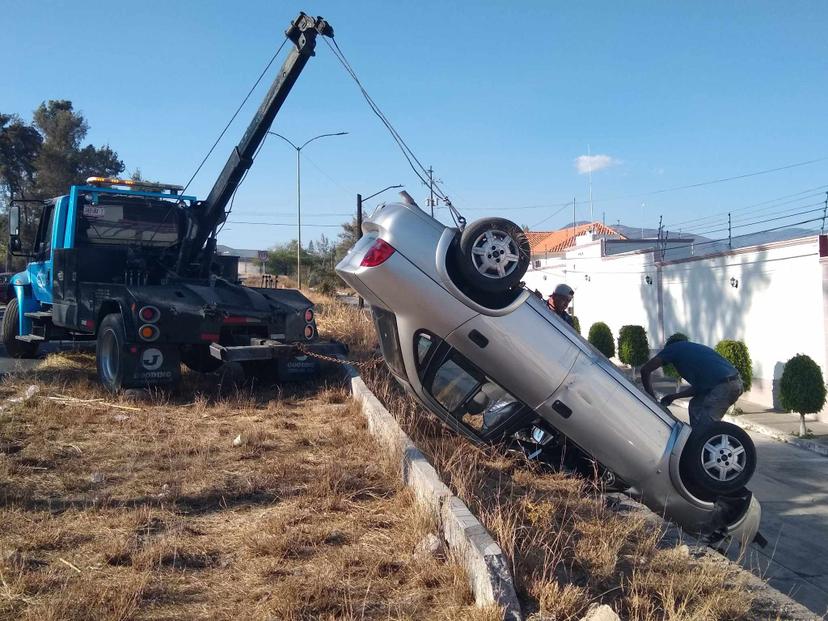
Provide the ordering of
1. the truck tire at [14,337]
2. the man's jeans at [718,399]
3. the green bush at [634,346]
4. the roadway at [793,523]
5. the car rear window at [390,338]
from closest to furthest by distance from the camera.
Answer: the car rear window at [390,338] → the roadway at [793,523] → the man's jeans at [718,399] → the truck tire at [14,337] → the green bush at [634,346]

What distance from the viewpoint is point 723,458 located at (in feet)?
18.2

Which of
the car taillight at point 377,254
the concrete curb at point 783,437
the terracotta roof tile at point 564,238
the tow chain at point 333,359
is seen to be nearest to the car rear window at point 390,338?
the car taillight at point 377,254

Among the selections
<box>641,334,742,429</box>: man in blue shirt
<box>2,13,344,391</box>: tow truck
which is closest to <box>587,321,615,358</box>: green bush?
<box>2,13,344,391</box>: tow truck

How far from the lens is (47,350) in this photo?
14.8 meters

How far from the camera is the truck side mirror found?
1041cm

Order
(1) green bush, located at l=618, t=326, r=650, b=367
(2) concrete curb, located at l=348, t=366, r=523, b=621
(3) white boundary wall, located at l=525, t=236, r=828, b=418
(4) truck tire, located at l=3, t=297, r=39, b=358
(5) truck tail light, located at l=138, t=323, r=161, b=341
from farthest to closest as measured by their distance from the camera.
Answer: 1. (1) green bush, located at l=618, t=326, r=650, b=367
2. (3) white boundary wall, located at l=525, t=236, r=828, b=418
3. (4) truck tire, located at l=3, t=297, r=39, b=358
4. (5) truck tail light, located at l=138, t=323, r=161, b=341
5. (2) concrete curb, located at l=348, t=366, r=523, b=621

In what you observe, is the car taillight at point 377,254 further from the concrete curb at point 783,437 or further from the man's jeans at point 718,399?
the concrete curb at point 783,437

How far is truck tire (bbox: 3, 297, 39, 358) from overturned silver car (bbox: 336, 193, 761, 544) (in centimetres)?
959

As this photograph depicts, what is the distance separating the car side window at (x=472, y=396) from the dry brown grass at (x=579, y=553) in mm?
291

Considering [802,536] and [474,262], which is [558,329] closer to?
[474,262]

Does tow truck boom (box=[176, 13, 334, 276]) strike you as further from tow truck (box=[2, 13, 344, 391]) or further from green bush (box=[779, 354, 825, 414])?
green bush (box=[779, 354, 825, 414])

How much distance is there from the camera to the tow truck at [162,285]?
28.2 ft

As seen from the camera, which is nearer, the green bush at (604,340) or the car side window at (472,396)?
the car side window at (472,396)

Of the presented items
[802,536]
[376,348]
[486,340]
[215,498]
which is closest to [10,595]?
[215,498]
